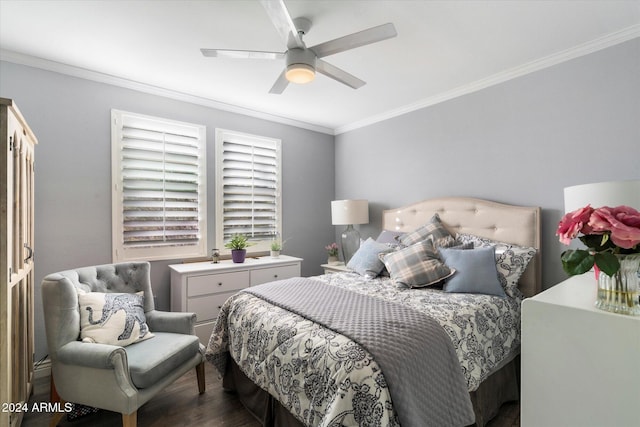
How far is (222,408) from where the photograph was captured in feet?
6.91

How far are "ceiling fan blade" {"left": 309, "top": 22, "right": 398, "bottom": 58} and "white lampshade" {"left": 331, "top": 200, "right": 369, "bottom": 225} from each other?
2152mm

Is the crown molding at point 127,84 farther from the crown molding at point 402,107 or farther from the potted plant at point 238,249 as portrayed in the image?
the potted plant at point 238,249

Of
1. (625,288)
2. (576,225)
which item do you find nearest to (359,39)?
(576,225)

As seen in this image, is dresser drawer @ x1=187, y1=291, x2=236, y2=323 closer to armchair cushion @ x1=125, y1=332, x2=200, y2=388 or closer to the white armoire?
armchair cushion @ x1=125, y1=332, x2=200, y2=388

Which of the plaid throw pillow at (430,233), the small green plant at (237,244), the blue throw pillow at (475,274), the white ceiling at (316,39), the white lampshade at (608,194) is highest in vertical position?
the white ceiling at (316,39)

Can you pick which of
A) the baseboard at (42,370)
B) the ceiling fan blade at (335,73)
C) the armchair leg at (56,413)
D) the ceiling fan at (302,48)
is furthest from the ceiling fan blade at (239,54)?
the baseboard at (42,370)

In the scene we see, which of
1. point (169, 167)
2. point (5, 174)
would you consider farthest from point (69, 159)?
point (5, 174)

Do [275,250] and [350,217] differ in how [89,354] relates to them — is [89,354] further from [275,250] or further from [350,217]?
[350,217]

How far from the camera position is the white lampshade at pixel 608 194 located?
64.6 inches

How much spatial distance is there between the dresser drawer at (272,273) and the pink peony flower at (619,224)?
9.40ft

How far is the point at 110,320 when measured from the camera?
1.98 m

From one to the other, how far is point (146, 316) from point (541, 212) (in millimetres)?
3366

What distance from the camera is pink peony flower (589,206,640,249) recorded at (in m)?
0.95

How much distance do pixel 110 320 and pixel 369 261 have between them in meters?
2.10
